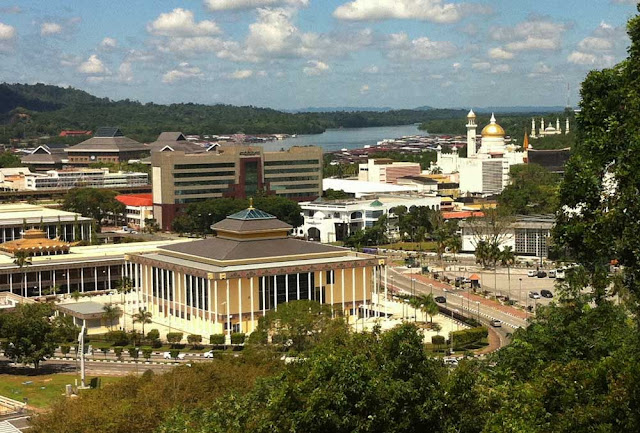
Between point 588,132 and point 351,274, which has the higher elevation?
point 588,132

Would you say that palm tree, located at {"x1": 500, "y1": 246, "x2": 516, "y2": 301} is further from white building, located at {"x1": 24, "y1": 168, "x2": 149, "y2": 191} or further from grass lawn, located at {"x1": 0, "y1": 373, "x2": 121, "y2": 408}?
white building, located at {"x1": 24, "y1": 168, "x2": 149, "y2": 191}

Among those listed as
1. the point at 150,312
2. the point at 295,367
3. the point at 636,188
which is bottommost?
the point at 150,312

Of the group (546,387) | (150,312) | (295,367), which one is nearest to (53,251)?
(150,312)

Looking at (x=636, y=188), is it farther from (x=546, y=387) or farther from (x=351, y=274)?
(x=351, y=274)

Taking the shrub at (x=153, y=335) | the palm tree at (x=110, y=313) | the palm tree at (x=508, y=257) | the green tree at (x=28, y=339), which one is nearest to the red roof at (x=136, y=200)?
the palm tree at (x=508, y=257)

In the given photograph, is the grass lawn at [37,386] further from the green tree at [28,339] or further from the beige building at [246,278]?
the beige building at [246,278]

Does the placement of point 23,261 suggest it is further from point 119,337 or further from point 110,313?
point 119,337

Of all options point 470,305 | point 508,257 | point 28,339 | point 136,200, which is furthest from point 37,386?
point 136,200
